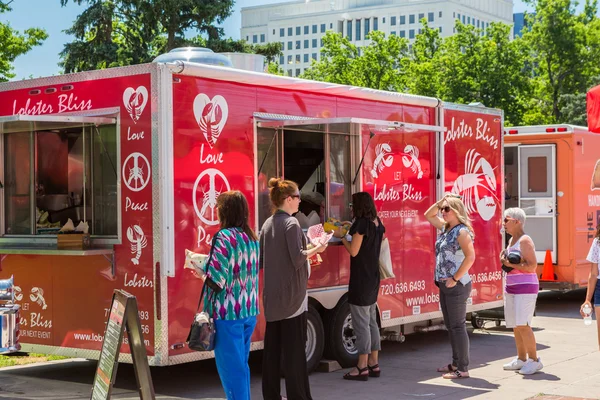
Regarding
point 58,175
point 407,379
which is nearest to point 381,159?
point 407,379

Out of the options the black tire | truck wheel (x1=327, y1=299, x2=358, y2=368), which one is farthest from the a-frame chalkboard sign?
the black tire

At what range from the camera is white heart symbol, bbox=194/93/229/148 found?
8.00m

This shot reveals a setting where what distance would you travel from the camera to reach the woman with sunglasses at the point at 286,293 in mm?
7027

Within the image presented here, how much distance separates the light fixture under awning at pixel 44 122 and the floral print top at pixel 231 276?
8.11 feet

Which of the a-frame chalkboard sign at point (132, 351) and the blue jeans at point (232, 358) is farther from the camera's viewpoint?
the blue jeans at point (232, 358)

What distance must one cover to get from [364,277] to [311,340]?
83 centimetres

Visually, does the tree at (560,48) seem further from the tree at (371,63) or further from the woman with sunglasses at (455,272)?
the woman with sunglasses at (455,272)

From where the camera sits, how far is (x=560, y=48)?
3469cm

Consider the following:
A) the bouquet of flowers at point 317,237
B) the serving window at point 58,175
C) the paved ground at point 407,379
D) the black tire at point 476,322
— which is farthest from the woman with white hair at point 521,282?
the serving window at point 58,175

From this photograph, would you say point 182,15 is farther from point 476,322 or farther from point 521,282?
point 521,282

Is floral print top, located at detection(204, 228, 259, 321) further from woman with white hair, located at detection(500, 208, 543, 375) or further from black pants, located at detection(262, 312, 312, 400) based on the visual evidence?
woman with white hair, located at detection(500, 208, 543, 375)

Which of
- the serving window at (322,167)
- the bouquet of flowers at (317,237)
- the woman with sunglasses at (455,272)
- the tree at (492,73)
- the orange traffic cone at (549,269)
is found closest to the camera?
the bouquet of flowers at (317,237)

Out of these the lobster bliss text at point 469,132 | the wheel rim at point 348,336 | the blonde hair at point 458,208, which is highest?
the lobster bliss text at point 469,132

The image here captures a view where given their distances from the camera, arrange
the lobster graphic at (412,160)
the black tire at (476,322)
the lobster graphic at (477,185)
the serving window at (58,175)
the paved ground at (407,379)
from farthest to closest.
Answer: the black tire at (476,322) < the lobster graphic at (477,185) < the lobster graphic at (412,160) < the serving window at (58,175) < the paved ground at (407,379)
